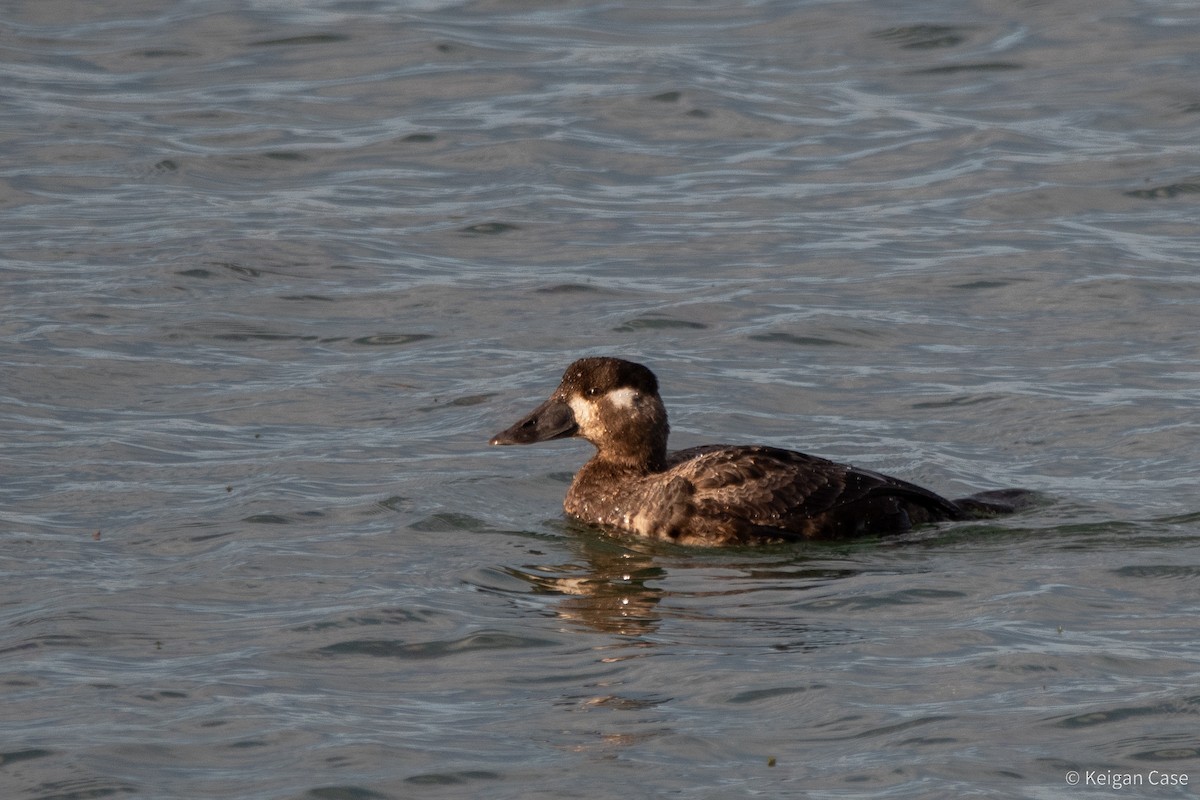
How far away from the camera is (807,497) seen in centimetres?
1059

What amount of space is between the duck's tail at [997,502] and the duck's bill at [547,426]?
2.22 m

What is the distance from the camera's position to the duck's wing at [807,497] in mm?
10562

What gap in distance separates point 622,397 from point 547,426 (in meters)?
0.48

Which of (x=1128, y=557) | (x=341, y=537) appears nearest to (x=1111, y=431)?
(x=1128, y=557)

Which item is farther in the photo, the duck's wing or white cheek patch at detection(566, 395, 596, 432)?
white cheek patch at detection(566, 395, 596, 432)

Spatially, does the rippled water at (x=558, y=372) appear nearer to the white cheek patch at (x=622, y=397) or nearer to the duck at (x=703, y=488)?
the duck at (x=703, y=488)

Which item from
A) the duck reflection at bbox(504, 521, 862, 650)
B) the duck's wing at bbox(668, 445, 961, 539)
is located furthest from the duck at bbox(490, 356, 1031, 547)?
the duck reflection at bbox(504, 521, 862, 650)

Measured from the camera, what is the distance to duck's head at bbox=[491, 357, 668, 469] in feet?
37.3

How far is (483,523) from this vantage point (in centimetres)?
1105

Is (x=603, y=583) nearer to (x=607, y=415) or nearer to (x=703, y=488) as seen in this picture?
(x=703, y=488)

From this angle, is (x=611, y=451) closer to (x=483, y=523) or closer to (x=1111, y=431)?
(x=483, y=523)

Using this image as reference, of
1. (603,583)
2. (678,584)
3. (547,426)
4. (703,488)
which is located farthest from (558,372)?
(678,584)

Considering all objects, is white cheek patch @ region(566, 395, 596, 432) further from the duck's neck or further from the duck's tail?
the duck's tail

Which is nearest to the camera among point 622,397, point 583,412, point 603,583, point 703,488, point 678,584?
point 678,584
